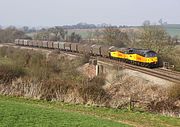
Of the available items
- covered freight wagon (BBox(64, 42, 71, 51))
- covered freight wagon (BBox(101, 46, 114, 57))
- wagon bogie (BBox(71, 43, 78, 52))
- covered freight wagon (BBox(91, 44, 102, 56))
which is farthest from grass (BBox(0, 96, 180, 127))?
covered freight wagon (BBox(64, 42, 71, 51))

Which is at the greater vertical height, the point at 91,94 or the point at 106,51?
the point at 106,51

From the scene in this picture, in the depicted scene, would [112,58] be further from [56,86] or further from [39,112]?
[39,112]

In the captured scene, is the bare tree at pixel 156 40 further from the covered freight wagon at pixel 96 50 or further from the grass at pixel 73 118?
the grass at pixel 73 118

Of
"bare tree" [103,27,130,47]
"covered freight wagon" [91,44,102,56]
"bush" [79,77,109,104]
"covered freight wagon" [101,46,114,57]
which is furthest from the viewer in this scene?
"bare tree" [103,27,130,47]

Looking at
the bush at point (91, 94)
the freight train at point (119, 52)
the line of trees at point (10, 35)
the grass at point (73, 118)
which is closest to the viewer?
the grass at point (73, 118)

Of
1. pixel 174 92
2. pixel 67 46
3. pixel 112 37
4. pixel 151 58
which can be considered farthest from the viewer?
pixel 112 37

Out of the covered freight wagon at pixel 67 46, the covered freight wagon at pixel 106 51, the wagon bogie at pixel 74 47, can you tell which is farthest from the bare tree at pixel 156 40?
the covered freight wagon at pixel 67 46

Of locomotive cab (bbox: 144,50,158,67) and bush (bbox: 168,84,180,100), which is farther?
locomotive cab (bbox: 144,50,158,67)

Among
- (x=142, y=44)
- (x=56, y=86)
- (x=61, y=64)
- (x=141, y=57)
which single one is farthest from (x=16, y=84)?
(x=142, y=44)

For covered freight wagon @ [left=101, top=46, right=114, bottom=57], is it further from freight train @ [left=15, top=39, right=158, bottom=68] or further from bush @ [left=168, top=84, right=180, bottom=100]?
bush @ [left=168, top=84, right=180, bottom=100]

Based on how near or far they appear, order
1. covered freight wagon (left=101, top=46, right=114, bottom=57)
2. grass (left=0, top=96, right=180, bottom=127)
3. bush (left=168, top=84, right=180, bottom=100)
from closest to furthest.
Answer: grass (left=0, top=96, right=180, bottom=127), bush (left=168, top=84, right=180, bottom=100), covered freight wagon (left=101, top=46, right=114, bottom=57)

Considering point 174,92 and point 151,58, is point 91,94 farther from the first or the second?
point 151,58

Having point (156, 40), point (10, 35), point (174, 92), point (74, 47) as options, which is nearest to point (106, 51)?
point (156, 40)

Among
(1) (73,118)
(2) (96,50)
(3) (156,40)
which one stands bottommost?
(2) (96,50)
